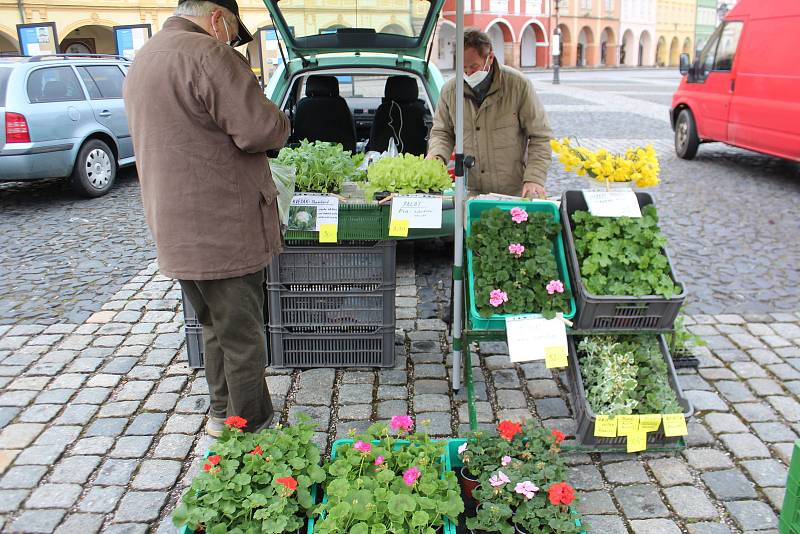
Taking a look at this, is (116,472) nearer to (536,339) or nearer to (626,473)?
(536,339)

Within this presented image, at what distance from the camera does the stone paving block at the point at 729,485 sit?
2.99 m

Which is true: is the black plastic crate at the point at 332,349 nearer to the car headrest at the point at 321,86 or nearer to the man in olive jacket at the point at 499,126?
the man in olive jacket at the point at 499,126

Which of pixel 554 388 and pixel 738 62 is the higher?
pixel 738 62

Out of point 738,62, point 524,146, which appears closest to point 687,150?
point 738,62

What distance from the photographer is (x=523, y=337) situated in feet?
10.5

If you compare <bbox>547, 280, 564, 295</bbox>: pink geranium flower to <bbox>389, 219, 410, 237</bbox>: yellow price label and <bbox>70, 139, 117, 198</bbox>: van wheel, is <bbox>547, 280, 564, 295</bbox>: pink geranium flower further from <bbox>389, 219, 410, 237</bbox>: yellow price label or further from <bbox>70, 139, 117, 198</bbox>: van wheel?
<bbox>70, 139, 117, 198</bbox>: van wheel

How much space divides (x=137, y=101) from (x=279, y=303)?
1587 millimetres

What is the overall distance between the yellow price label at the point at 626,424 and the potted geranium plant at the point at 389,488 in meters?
0.90

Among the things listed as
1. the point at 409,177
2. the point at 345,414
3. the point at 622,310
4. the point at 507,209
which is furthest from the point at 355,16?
the point at 622,310

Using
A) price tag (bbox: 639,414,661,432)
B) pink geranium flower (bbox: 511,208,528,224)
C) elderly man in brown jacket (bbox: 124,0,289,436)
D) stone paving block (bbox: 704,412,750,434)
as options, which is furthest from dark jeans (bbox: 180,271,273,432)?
stone paving block (bbox: 704,412,750,434)

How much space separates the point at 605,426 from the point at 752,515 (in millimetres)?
673

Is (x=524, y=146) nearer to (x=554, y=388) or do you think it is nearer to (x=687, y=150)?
(x=554, y=388)

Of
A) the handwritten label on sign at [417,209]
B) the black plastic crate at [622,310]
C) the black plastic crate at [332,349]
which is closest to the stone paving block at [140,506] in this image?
the black plastic crate at [332,349]

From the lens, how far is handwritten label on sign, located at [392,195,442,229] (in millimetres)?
3582
